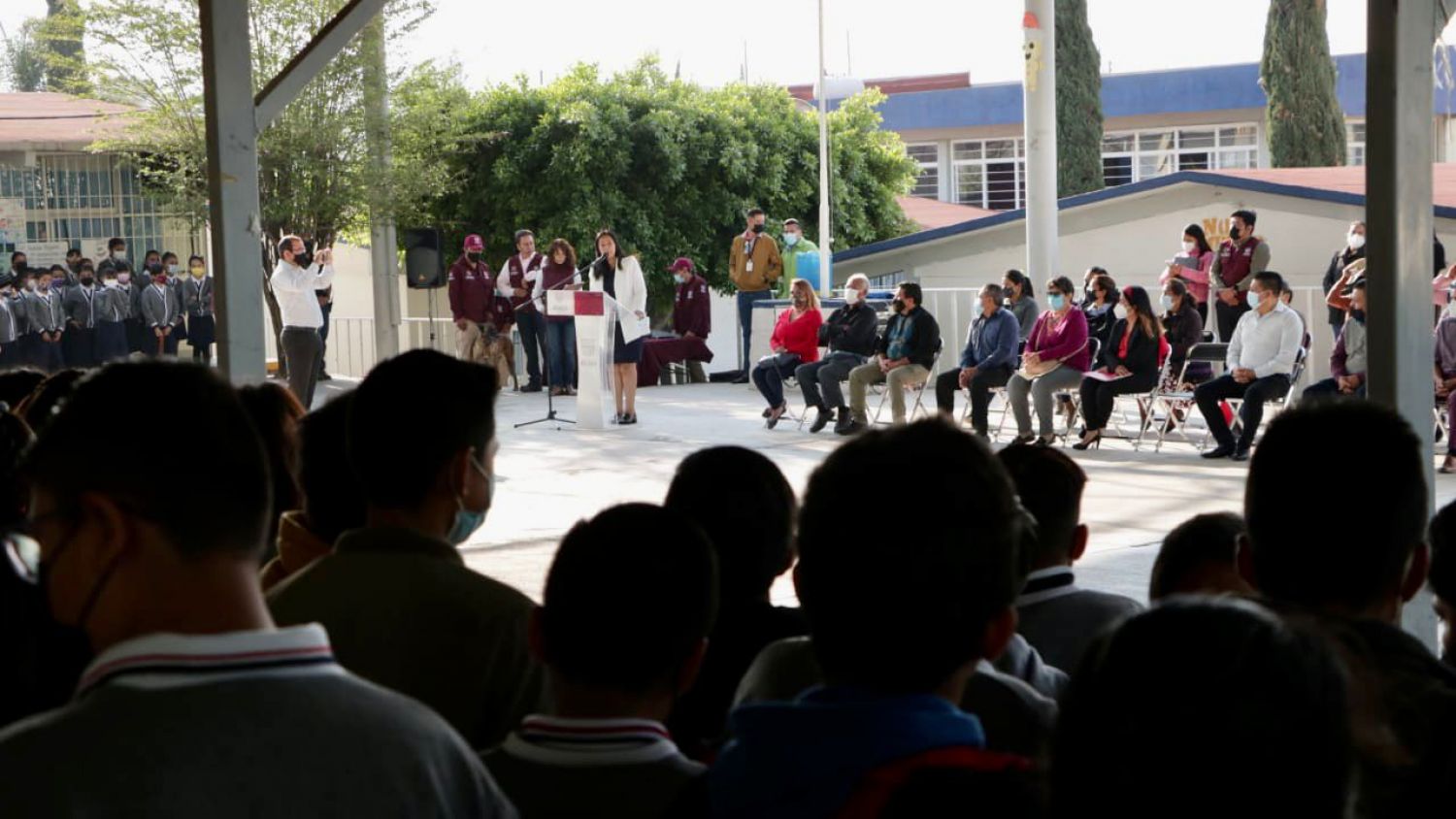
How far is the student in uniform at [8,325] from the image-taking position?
73.0ft

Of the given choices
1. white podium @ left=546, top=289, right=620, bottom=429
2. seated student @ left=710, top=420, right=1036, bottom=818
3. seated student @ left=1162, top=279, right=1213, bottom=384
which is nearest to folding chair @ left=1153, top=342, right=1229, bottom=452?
seated student @ left=1162, top=279, right=1213, bottom=384

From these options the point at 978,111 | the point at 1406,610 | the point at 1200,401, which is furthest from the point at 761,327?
the point at 978,111

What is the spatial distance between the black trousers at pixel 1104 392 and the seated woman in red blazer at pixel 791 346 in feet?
9.09

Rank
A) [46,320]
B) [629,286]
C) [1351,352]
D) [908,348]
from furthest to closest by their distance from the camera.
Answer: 1. [46,320]
2. [629,286]
3. [908,348]
4. [1351,352]

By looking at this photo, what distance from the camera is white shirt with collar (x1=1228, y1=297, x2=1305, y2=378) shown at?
12273 millimetres

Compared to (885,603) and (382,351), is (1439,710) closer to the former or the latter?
(885,603)

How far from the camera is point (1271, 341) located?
1234 cm

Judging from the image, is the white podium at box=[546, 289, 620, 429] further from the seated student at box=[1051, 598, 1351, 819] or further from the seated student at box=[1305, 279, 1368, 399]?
the seated student at box=[1051, 598, 1351, 819]

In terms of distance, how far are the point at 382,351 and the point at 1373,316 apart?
16.5 m

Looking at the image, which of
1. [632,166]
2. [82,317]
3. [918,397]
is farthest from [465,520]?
[82,317]

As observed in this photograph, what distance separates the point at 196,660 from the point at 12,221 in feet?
91.6

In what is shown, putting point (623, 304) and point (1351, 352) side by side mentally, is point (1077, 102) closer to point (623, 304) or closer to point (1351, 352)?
point (623, 304)

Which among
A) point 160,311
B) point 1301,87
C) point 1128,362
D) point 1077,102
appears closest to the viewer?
point 1128,362

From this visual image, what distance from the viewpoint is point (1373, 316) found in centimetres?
459
